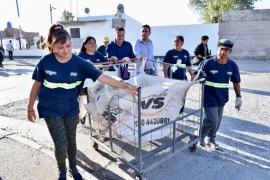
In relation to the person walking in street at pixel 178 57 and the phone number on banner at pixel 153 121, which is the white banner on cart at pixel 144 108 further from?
the person walking in street at pixel 178 57

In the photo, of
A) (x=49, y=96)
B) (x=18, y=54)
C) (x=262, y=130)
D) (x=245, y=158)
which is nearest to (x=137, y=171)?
(x=49, y=96)

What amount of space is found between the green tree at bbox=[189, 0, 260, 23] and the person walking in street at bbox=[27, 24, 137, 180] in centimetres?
1576

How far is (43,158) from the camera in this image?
10.3 ft

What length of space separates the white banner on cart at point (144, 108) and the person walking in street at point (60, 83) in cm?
34

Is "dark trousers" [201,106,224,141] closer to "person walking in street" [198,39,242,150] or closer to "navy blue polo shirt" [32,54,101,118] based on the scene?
"person walking in street" [198,39,242,150]

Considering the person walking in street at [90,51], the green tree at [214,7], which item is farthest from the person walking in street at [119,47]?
the green tree at [214,7]

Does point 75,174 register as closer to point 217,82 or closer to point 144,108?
point 144,108

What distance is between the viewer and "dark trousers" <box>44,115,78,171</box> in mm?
2262

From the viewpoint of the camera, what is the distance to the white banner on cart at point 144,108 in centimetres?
246

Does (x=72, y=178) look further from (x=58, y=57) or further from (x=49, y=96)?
(x=58, y=57)

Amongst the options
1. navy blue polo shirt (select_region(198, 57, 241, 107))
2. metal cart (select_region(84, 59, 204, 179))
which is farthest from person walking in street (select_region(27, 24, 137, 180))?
navy blue polo shirt (select_region(198, 57, 241, 107))

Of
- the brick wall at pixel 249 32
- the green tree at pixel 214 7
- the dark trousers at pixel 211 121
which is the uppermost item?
the green tree at pixel 214 7

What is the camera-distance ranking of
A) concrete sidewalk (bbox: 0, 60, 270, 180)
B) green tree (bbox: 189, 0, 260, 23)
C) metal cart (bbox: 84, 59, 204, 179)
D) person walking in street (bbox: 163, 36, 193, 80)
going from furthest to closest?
green tree (bbox: 189, 0, 260, 23) < person walking in street (bbox: 163, 36, 193, 80) < concrete sidewalk (bbox: 0, 60, 270, 180) < metal cart (bbox: 84, 59, 204, 179)

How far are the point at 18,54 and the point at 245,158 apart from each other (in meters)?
26.0
